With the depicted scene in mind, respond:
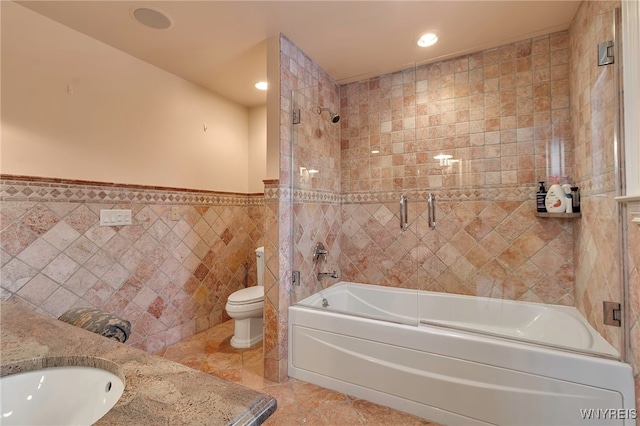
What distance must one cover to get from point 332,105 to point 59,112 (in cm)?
210

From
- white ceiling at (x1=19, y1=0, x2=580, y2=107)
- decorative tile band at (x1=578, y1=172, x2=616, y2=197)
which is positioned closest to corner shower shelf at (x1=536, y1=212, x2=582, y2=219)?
decorative tile band at (x1=578, y1=172, x2=616, y2=197)

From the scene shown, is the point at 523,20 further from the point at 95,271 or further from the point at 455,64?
the point at 95,271

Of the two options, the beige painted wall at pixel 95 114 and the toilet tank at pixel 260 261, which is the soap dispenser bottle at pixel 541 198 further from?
the beige painted wall at pixel 95 114

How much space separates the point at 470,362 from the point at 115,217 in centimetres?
256

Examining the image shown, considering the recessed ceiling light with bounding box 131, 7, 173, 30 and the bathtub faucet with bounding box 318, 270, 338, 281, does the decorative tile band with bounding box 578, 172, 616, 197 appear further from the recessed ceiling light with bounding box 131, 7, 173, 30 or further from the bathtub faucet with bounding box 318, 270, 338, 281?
the recessed ceiling light with bounding box 131, 7, 173, 30

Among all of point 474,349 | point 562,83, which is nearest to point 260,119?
point 562,83

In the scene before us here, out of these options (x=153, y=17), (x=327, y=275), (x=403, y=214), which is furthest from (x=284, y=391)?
(x=153, y=17)

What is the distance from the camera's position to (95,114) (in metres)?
2.08

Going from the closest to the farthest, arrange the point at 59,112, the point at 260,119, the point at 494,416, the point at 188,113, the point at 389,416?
the point at 494,416
the point at 389,416
the point at 59,112
the point at 188,113
the point at 260,119

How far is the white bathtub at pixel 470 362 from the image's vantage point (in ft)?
4.48

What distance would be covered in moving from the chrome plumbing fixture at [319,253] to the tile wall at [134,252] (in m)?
0.92

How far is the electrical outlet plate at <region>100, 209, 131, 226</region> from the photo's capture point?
2104 millimetres

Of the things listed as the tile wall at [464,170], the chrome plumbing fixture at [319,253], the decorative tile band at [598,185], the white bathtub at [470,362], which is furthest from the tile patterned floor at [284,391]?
the decorative tile band at [598,185]

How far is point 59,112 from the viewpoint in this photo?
74.9 inches
